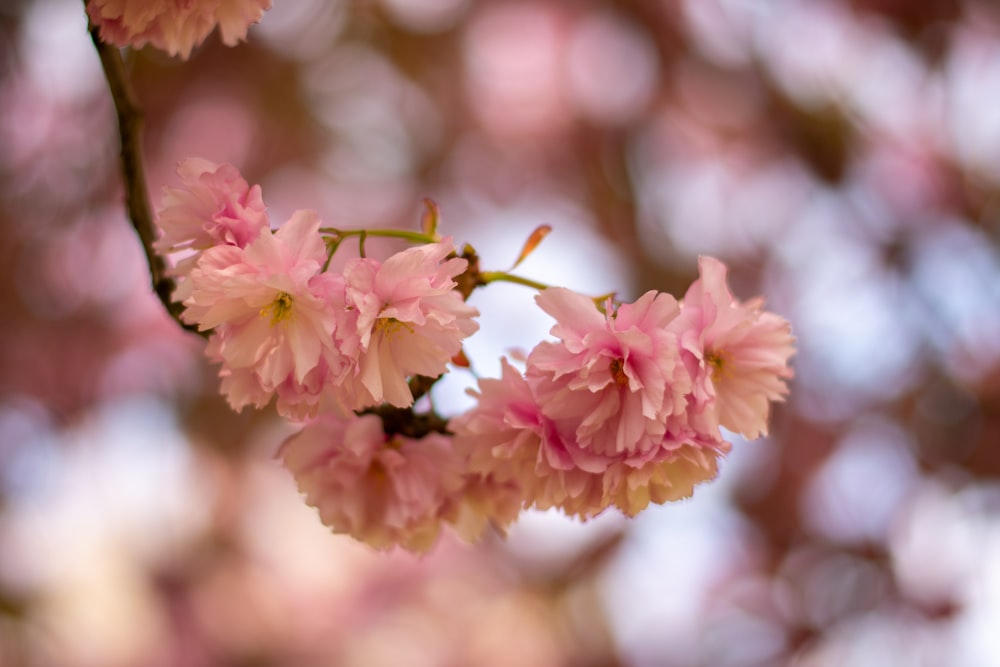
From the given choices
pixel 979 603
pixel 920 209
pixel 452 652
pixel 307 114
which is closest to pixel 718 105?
pixel 920 209

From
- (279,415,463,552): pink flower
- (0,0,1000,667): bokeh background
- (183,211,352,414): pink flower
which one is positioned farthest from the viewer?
(0,0,1000,667): bokeh background

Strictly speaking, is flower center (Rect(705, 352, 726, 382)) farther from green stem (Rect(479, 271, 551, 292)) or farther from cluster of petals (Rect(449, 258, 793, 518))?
green stem (Rect(479, 271, 551, 292))

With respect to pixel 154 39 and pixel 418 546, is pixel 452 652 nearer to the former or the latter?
pixel 418 546

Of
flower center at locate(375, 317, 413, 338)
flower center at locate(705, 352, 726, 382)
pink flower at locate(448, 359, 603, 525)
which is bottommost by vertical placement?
pink flower at locate(448, 359, 603, 525)

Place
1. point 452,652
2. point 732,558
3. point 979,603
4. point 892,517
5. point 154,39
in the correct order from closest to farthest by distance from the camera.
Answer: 1. point 154,39
2. point 979,603
3. point 892,517
4. point 732,558
5. point 452,652

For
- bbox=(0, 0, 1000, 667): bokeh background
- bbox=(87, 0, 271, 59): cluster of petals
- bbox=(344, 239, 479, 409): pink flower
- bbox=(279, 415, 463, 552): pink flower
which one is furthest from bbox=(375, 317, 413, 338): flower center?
bbox=(0, 0, 1000, 667): bokeh background

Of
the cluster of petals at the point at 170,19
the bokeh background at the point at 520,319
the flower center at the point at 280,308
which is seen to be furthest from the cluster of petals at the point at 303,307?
the bokeh background at the point at 520,319

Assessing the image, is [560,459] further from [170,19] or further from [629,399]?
[170,19]
